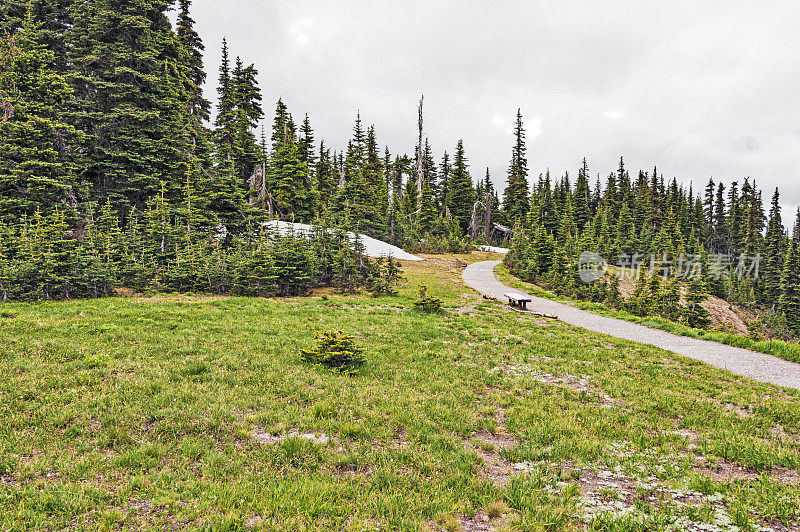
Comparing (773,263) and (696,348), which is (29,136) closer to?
(696,348)

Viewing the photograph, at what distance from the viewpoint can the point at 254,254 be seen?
24188mm

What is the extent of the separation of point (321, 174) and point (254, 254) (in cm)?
4797

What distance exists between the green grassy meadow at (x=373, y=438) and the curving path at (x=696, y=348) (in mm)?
1758

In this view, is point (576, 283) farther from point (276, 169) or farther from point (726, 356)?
point (276, 169)

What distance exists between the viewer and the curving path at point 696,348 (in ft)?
40.5

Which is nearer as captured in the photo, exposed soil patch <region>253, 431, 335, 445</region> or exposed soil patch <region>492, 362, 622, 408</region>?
exposed soil patch <region>253, 431, 335, 445</region>

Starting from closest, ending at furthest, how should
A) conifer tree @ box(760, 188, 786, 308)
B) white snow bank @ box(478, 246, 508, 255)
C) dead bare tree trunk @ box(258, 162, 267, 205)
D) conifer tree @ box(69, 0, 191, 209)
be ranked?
conifer tree @ box(69, 0, 191, 209), dead bare tree trunk @ box(258, 162, 267, 205), conifer tree @ box(760, 188, 786, 308), white snow bank @ box(478, 246, 508, 255)

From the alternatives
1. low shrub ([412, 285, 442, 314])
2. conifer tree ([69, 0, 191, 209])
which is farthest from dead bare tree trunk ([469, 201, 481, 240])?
conifer tree ([69, 0, 191, 209])

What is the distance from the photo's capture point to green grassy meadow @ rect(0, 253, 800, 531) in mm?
4809

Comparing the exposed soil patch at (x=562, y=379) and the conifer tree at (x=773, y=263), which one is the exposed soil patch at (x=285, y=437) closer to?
the exposed soil patch at (x=562, y=379)

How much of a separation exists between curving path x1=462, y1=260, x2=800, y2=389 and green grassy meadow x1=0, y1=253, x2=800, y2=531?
5.77 ft

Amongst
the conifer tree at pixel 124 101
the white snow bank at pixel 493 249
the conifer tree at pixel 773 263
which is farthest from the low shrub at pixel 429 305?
the conifer tree at pixel 773 263

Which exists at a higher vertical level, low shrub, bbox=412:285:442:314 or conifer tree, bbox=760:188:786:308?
conifer tree, bbox=760:188:786:308

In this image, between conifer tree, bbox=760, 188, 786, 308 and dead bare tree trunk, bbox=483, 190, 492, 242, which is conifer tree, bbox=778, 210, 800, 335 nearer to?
conifer tree, bbox=760, 188, 786, 308
